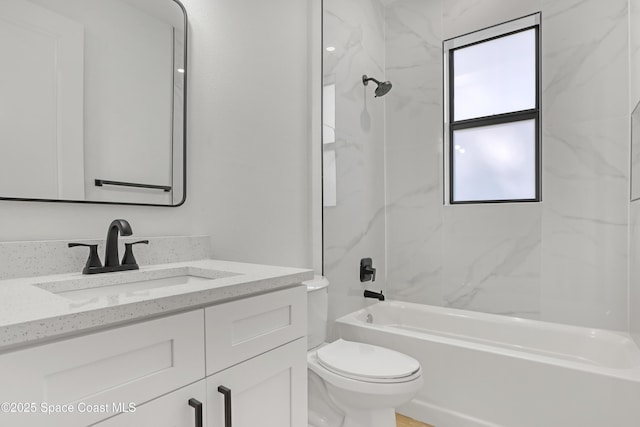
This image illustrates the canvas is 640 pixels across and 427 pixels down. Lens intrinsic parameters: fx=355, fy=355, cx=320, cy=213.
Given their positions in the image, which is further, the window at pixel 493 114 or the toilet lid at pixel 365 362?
the window at pixel 493 114

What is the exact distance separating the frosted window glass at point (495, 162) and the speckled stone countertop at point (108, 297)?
1.98 m

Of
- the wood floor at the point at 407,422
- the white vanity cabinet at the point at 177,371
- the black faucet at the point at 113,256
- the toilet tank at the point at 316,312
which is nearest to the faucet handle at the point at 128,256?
the black faucet at the point at 113,256

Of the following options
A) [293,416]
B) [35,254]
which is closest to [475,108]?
[293,416]

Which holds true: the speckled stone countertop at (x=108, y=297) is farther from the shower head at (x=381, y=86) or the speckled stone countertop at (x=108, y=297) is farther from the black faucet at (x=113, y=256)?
the shower head at (x=381, y=86)

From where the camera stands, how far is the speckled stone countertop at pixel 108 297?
0.57 meters

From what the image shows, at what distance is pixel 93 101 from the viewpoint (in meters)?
1.18

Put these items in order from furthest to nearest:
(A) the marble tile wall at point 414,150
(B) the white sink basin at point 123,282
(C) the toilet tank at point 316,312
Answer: (A) the marble tile wall at point 414,150, (C) the toilet tank at point 316,312, (B) the white sink basin at point 123,282

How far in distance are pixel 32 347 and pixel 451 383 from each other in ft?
6.19

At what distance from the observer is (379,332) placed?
2.12 metres

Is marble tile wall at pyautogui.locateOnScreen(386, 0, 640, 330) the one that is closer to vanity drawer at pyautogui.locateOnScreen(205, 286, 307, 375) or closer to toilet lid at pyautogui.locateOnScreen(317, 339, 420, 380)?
toilet lid at pyautogui.locateOnScreen(317, 339, 420, 380)

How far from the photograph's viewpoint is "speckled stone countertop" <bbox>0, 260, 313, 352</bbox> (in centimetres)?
57

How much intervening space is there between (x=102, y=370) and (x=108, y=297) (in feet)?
0.48

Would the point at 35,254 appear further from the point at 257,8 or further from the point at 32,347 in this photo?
the point at 257,8

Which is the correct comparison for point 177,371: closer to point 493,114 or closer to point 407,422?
point 407,422
